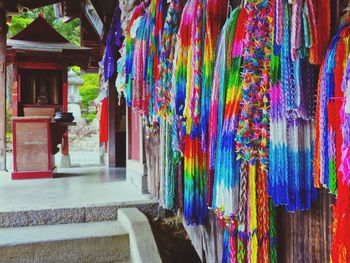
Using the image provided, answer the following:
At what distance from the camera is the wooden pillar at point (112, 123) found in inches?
260

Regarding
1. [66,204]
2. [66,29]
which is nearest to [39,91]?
[66,204]

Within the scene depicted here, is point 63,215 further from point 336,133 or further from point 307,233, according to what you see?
point 336,133

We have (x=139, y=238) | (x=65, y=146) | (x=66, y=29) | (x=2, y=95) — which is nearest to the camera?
(x=139, y=238)

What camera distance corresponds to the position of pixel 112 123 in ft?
21.9

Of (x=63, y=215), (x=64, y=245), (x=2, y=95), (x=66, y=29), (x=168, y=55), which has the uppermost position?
(x=66, y=29)

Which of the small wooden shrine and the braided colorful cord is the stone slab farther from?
the small wooden shrine

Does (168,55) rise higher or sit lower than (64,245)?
higher

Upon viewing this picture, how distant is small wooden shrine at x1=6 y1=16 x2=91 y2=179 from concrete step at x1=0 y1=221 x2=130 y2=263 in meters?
2.39

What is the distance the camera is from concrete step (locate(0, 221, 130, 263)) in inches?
96.9

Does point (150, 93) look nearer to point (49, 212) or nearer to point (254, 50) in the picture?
point (49, 212)

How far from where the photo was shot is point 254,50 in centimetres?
142

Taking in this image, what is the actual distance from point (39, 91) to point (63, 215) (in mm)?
5662

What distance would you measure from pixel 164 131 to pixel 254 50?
1371 millimetres

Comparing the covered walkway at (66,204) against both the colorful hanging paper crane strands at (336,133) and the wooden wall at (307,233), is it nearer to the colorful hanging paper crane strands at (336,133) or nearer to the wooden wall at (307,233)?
the wooden wall at (307,233)
